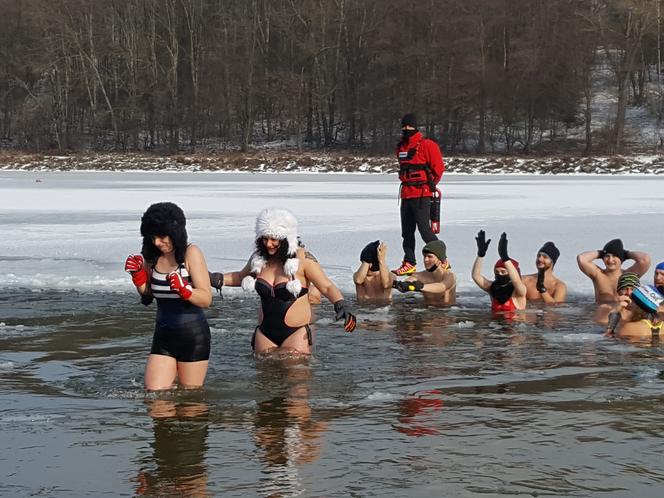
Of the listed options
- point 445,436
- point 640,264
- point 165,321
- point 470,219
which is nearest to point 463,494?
point 445,436

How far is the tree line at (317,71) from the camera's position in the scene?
4894cm

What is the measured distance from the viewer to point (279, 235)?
6711 mm

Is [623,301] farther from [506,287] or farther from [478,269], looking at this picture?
[478,269]

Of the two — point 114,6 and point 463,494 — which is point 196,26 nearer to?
point 114,6

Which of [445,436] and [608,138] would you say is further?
[608,138]

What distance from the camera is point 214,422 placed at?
223 inches

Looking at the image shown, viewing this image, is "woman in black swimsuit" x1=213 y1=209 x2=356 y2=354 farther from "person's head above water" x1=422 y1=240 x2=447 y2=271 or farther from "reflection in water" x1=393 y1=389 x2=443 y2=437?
Result: "person's head above water" x1=422 y1=240 x2=447 y2=271

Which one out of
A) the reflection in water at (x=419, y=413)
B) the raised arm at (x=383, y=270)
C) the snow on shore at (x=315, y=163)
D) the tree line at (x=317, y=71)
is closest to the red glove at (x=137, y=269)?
the reflection in water at (x=419, y=413)

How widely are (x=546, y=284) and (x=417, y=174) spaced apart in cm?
197

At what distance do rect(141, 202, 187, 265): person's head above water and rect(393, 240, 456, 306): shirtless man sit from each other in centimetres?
421

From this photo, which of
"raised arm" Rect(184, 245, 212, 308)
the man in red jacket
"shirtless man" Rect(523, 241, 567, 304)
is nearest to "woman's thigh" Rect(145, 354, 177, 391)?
"raised arm" Rect(184, 245, 212, 308)

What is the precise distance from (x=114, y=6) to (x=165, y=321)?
184 feet

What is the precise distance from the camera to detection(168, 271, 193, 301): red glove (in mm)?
5820

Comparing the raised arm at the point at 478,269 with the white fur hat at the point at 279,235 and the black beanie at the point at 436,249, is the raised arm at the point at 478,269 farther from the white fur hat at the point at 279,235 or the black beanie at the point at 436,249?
the white fur hat at the point at 279,235
